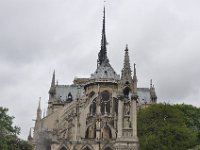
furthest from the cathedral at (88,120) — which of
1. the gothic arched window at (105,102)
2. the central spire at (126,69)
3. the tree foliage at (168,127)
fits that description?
the central spire at (126,69)

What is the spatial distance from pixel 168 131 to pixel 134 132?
14012 mm

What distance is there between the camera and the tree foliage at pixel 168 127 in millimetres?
54281

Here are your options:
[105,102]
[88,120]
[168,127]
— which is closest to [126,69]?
[168,127]

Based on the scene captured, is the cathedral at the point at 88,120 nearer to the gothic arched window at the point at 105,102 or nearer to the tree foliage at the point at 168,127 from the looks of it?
the gothic arched window at the point at 105,102

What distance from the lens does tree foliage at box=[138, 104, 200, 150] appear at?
5428 centimetres

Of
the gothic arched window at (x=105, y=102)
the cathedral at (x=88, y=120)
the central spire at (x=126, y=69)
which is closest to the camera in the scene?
the central spire at (x=126, y=69)

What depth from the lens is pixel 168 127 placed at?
184 feet

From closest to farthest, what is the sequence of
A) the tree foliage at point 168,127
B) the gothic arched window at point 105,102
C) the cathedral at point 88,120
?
the tree foliage at point 168,127
the cathedral at point 88,120
the gothic arched window at point 105,102

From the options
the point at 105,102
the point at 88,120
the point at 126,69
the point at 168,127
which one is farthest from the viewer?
the point at 105,102

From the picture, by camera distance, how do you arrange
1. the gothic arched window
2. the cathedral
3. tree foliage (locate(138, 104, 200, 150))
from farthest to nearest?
the gothic arched window < the cathedral < tree foliage (locate(138, 104, 200, 150))

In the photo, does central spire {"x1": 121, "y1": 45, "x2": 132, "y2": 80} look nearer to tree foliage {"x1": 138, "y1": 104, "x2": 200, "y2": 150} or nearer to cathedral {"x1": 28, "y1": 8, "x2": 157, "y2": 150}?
cathedral {"x1": 28, "y1": 8, "x2": 157, "y2": 150}

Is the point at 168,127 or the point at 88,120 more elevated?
the point at 88,120

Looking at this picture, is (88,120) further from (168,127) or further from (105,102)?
(168,127)

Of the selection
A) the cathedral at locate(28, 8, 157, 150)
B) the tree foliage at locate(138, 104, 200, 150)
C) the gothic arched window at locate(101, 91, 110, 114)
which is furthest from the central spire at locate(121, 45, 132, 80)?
the gothic arched window at locate(101, 91, 110, 114)
